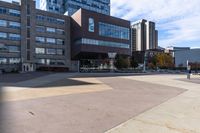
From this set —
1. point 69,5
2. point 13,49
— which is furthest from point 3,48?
point 69,5

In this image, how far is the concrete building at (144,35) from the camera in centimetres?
15240

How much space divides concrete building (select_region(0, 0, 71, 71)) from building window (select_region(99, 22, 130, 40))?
1157 centimetres

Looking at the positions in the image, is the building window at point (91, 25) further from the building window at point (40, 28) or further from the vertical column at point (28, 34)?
the vertical column at point (28, 34)

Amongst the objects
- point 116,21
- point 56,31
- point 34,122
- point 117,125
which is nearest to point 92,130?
point 117,125

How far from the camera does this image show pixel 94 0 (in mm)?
121812

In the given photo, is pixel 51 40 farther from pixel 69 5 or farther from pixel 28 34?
pixel 69 5

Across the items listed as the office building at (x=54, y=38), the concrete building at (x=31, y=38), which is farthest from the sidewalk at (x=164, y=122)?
the concrete building at (x=31, y=38)

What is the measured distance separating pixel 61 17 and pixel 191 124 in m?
77.5

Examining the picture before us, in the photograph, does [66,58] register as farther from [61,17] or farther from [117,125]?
[117,125]

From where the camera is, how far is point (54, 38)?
79.8 metres

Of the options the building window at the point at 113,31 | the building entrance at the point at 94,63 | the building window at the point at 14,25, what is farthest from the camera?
the building entrance at the point at 94,63

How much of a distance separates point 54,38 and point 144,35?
90136 mm

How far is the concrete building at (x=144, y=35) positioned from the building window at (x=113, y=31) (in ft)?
210

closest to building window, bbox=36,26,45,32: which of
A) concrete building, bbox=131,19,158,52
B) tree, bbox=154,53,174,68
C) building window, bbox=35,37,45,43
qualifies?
building window, bbox=35,37,45,43
